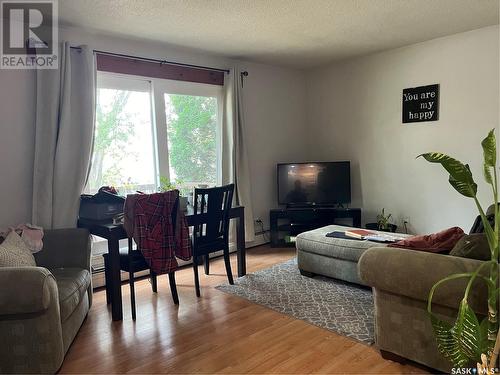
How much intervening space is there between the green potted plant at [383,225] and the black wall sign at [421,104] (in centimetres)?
118

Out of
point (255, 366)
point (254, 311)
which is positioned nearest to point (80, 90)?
point (254, 311)

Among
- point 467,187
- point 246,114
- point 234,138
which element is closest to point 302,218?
point 234,138

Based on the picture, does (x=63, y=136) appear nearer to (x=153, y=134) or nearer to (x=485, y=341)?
(x=153, y=134)

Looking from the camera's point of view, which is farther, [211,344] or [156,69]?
[156,69]

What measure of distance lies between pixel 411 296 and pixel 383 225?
8.72ft

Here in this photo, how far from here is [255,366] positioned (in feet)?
7.22

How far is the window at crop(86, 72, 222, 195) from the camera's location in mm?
3779

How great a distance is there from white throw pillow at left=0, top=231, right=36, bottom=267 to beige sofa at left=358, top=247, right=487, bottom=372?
2.09 metres

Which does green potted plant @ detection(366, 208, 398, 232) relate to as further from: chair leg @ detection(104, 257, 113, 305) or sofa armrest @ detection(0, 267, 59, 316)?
sofa armrest @ detection(0, 267, 59, 316)

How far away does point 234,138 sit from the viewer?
4645 millimetres

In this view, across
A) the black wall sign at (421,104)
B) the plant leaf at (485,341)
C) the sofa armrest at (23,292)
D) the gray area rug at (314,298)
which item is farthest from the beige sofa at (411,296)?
the black wall sign at (421,104)

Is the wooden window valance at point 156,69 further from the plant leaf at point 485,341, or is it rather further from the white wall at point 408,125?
the plant leaf at point 485,341

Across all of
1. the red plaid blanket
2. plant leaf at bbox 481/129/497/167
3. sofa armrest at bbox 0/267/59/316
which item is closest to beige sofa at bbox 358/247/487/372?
plant leaf at bbox 481/129/497/167

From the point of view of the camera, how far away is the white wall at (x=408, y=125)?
3980 mm
